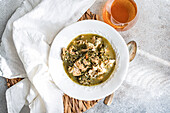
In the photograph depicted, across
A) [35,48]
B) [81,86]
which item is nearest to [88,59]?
[81,86]

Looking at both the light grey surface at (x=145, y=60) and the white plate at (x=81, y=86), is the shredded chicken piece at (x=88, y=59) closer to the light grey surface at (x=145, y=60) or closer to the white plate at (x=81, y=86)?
the white plate at (x=81, y=86)

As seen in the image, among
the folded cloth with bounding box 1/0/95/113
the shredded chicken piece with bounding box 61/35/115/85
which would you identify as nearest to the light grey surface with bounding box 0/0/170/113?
the folded cloth with bounding box 1/0/95/113

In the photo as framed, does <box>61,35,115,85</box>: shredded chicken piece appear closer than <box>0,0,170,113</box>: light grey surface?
Yes

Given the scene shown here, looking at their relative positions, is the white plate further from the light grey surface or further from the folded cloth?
the light grey surface

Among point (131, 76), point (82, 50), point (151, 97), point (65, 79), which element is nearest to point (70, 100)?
point (65, 79)

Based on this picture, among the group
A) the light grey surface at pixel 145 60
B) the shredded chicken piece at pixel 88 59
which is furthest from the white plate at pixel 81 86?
the light grey surface at pixel 145 60

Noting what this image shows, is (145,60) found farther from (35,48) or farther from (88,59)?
(35,48)
